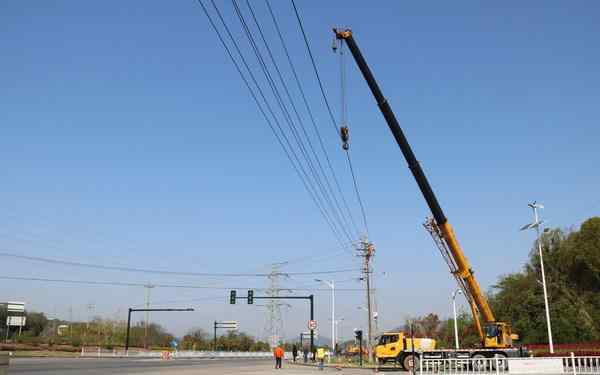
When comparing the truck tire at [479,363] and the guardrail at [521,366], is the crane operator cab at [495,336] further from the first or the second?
the truck tire at [479,363]

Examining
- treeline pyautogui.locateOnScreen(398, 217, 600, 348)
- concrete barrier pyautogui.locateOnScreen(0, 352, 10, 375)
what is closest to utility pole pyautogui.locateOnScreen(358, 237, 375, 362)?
treeline pyautogui.locateOnScreen(398, 217, 600, 348)

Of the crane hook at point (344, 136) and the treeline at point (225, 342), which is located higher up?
the crane hook at point (344, 136)

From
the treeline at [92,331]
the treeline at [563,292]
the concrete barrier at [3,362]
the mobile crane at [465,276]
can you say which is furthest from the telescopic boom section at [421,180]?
the treeline at [92,331]

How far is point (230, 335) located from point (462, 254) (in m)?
103

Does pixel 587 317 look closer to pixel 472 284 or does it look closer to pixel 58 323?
pixel 472 284

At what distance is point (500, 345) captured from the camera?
3105cm

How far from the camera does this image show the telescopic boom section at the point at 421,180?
23672 mm

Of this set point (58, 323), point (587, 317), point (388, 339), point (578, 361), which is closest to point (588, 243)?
point (587, 317)

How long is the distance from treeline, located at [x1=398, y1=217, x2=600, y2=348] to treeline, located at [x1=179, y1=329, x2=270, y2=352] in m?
61.9

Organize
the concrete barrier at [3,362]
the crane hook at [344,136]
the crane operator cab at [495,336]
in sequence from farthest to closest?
the crane operator cab at [495,336]
the crane hook at [344,136]
the concrete barrier at [3,362]

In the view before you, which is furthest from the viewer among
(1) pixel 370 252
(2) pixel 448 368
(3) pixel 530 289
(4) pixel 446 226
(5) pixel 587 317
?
(3) pixel 530 289

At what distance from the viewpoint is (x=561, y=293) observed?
62.5m

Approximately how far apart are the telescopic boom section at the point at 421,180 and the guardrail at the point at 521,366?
447 centimetres

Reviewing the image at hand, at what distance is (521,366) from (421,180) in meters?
Answer: 9.59
